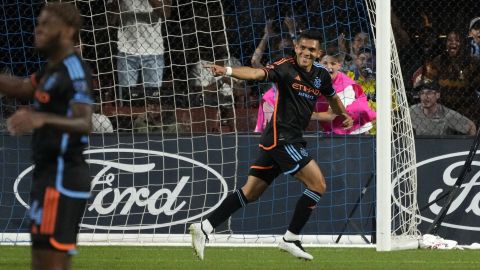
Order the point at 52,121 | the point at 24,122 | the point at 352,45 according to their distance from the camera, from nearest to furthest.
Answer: the point at 24,122 < the point at 52,121 < the point at 352,45

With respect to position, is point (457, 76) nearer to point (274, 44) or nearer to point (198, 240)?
point (274, 44)

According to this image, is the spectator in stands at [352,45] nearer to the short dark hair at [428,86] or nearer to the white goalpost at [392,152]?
the white goalpost at [392,152]

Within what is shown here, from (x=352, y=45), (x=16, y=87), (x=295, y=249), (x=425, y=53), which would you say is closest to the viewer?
(x=16, y=87)

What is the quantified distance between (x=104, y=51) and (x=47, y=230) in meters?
8.14

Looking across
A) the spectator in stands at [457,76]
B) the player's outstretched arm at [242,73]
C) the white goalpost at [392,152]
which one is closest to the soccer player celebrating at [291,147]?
the player's outstretched arm at [242,73]

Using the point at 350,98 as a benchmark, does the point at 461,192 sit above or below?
below

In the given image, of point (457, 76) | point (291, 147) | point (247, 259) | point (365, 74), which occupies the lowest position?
point (247, 259)

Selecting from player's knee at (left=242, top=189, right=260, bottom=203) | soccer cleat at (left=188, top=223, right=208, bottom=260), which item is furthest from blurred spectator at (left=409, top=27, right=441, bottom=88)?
soccer cleat at (left=188, top=223, right=208, bottom=260)

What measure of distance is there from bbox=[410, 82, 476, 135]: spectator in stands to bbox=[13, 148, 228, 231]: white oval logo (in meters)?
2.64

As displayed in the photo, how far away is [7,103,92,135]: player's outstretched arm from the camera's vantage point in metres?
4.87

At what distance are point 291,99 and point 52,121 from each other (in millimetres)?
5696

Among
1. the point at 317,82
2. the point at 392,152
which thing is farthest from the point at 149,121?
the point at 317,82

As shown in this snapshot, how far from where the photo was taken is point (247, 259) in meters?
10.4

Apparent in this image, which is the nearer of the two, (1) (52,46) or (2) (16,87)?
(1) (52,46)
